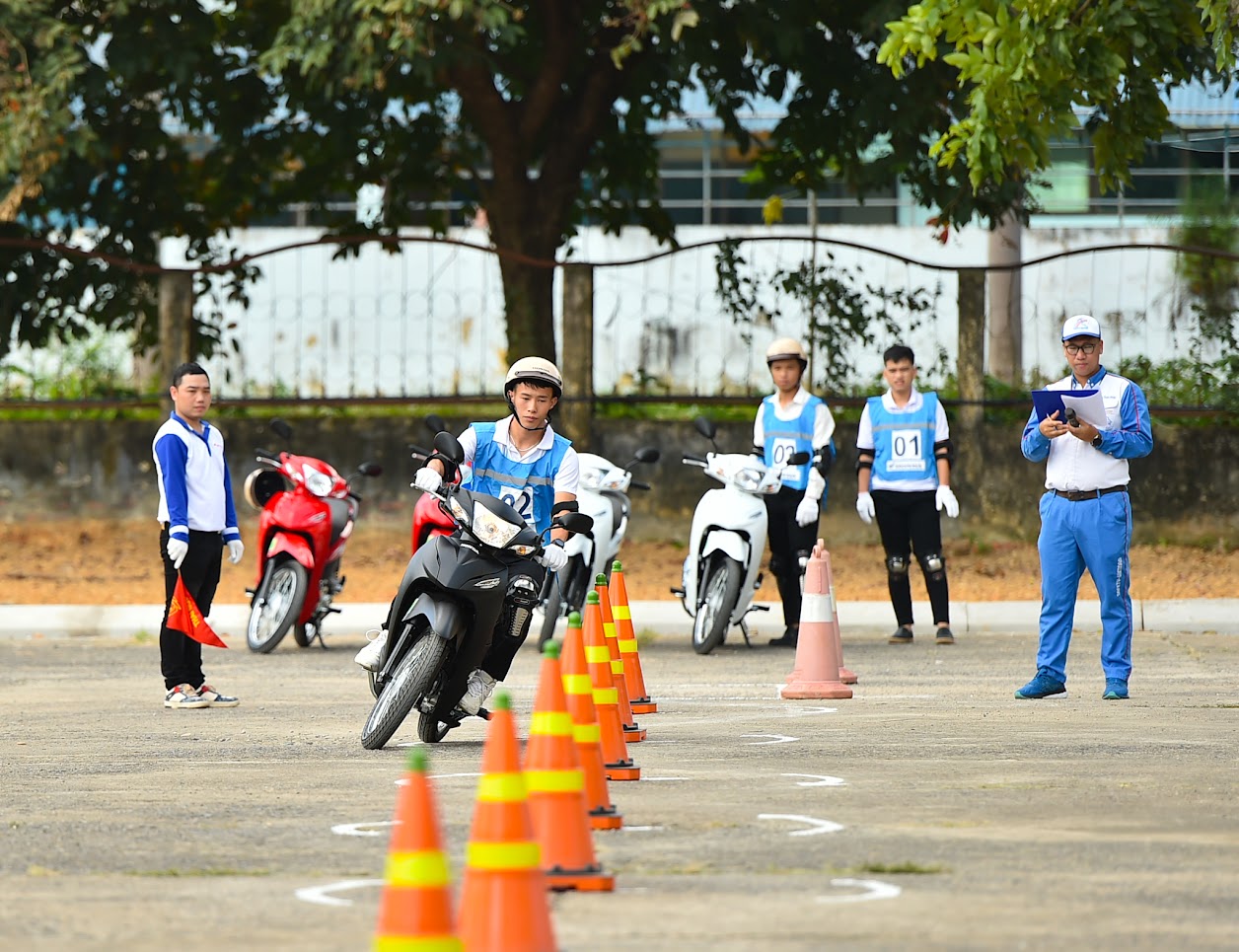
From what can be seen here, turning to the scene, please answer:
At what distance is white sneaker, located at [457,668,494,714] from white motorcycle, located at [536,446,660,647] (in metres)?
4.85

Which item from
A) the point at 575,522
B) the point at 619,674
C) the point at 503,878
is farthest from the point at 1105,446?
the point at 503,878

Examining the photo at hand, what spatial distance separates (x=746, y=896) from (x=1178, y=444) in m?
15.2

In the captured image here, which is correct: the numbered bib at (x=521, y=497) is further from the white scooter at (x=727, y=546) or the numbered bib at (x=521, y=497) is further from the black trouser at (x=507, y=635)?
the white scooter at (x=727, y=546)

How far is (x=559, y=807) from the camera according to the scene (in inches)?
239

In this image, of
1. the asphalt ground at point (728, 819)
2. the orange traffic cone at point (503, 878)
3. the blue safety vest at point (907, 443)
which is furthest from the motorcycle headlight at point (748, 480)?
the orange traffic cone at point (503, 878)

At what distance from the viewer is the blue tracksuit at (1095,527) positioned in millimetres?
11344

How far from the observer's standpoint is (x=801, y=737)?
984cm

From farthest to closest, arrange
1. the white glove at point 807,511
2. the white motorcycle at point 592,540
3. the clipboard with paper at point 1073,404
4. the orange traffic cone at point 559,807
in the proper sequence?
the white glove at point 807,511 < the white motorcycle at point 592,540 < the clipboard with paper at point 1073,404 < the orange traffic cone at point 559,807

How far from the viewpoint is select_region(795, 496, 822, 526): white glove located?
15.1 meters

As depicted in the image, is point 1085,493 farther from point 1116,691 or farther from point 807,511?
point 807,511

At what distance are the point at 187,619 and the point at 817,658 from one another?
3397 millimetres

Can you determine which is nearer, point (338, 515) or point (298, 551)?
point (298, 551)

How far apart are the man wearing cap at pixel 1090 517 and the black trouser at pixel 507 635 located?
123 inches

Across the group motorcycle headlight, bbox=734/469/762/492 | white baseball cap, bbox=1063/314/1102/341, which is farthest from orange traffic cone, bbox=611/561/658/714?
motorcycle headlight, bbox=734/469/762/492
